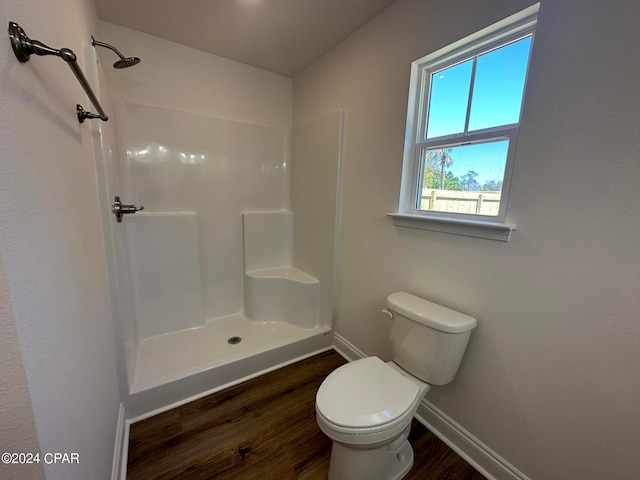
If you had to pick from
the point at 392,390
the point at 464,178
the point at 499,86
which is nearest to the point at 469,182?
the point at 464,178

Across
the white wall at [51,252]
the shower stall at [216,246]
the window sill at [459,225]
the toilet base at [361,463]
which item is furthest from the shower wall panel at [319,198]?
Answer: the white wall at [51,252]

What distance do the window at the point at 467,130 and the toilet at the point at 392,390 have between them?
1.42 feet

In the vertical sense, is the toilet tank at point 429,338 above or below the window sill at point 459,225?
below

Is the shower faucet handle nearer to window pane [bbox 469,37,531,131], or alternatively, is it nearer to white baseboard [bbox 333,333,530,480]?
window pane [bbox 469,37,531,131]

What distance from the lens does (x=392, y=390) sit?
3.53ft

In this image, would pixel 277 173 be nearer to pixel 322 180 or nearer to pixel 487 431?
pixel 322 180

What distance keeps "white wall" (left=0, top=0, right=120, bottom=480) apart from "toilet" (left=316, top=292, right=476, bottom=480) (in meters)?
0.77

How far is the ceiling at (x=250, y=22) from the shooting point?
4.68 ft

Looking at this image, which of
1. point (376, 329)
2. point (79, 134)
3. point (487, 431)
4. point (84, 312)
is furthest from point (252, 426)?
point (79, 134)

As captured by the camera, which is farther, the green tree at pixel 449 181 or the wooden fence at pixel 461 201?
the green tree at pixel 449 181

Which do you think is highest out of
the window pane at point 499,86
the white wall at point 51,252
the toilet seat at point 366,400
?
the window pane at point 499,86

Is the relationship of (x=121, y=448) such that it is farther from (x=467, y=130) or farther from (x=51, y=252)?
(x=467, y=130)

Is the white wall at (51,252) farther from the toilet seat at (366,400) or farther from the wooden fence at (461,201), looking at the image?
the wooden fence at (461,201)

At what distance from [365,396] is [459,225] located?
843 mm
